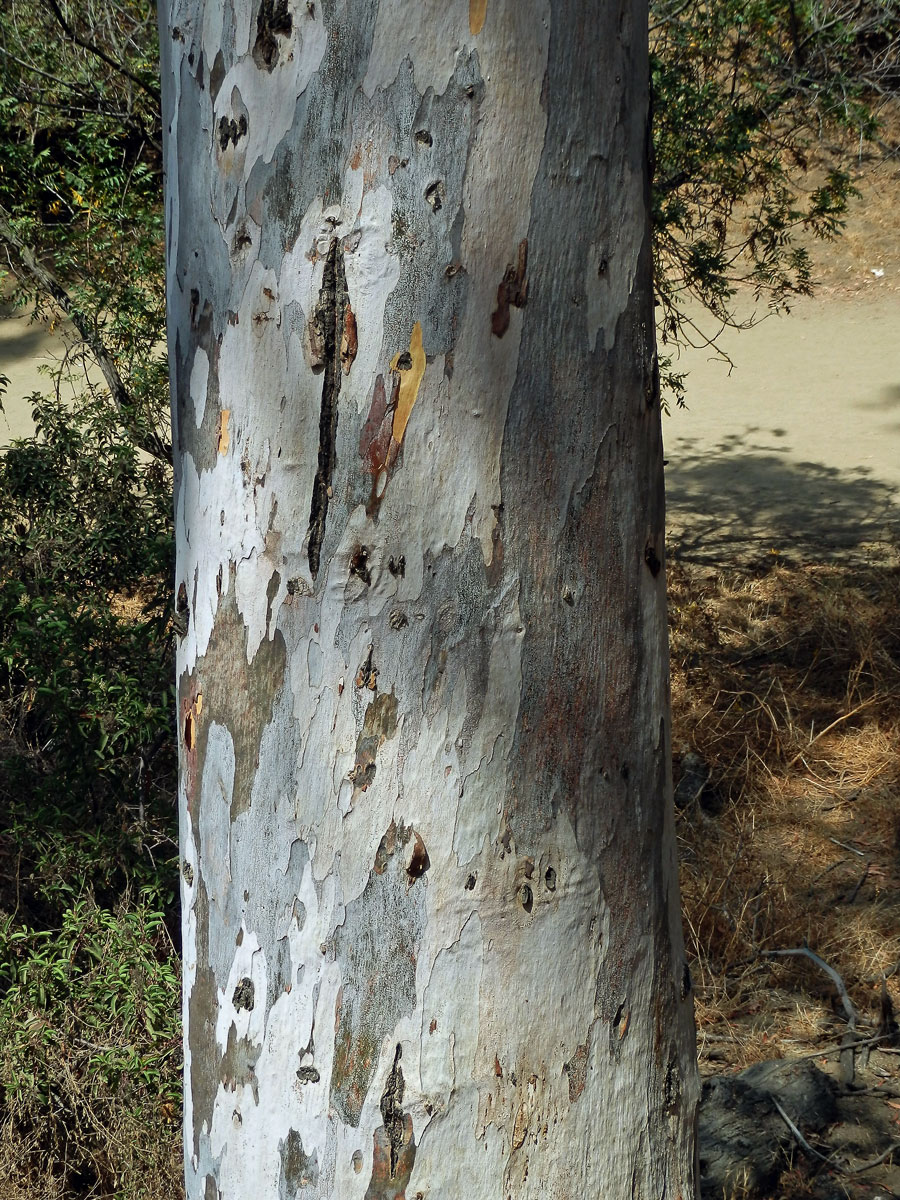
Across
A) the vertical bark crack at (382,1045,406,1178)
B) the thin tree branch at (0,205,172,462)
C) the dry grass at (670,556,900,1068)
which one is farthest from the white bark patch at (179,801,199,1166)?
the thin tree branch at (0,205,172,462)

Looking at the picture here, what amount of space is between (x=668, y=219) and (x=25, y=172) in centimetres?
274

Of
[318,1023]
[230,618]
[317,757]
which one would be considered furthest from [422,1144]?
[230,618]

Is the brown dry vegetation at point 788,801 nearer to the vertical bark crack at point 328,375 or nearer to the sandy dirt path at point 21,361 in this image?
the vertical bark crack at point 328,375

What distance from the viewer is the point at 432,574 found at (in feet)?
3.42

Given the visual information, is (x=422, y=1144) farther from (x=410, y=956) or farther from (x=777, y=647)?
(x=777, y=647)

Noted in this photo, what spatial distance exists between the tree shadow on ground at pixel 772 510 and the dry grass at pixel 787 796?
0.45 meters

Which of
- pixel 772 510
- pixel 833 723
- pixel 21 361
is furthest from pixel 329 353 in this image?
pixel 21 361

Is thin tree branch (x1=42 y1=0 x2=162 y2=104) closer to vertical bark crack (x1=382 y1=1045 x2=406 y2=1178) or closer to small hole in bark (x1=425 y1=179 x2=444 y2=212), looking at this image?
small hole in bark (x1=425 y1=179 x2=444 y2=212)

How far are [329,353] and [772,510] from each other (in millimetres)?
7342

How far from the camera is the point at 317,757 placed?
1057 mm

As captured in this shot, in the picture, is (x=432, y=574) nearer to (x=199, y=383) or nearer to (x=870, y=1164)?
(x=199, y=383)

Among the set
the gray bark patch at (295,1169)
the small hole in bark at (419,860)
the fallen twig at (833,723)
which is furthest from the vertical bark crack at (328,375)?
the fallen twig at (833,723)

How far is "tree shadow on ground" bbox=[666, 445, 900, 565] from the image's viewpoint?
281 inches

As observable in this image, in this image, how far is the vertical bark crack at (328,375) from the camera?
1.03 meters
